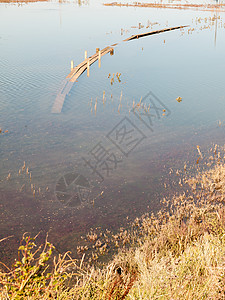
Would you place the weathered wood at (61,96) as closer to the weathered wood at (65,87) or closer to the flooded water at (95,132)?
the weathered wood at (65,87)

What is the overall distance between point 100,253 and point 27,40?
3124 centimetres

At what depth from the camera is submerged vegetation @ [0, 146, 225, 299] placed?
4.12 m

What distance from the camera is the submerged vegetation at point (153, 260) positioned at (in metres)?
→ 4.12

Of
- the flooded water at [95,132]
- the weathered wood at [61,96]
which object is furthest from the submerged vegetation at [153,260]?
the weathered wood at [61,96]

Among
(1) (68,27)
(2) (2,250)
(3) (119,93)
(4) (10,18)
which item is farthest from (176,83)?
Result: (4) (10,18)

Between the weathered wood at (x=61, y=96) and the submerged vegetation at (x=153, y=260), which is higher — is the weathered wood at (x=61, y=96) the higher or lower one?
the higher one

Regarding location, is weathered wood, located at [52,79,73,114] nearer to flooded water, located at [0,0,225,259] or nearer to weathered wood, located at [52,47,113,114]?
weathered wood, located at [52,47,113,114]

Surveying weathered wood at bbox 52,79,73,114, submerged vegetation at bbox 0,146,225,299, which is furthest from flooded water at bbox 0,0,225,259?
submerged vegetation at bbox 0,146,225,299

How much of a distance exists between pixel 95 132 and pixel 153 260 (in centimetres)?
955

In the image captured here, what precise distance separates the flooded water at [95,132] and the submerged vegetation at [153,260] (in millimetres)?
665

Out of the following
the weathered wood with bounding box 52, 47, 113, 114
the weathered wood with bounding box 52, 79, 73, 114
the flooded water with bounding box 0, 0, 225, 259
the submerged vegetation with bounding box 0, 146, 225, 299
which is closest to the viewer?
the submerged vegetation with bounding box 0, 146, 225, 299

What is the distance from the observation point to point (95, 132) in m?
14.4

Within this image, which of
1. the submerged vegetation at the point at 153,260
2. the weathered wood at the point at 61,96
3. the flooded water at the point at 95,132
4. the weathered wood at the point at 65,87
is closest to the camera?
the submerged vegetation at the point at 153,260

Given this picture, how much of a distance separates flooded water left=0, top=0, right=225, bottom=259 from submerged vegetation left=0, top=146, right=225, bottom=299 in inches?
26.2
